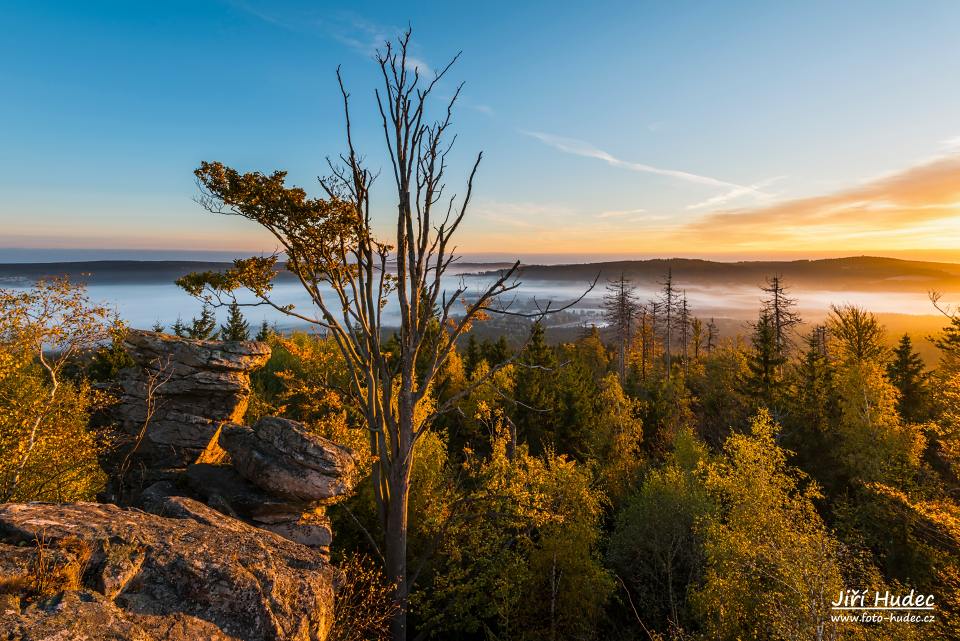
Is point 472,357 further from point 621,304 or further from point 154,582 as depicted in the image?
point 154,582

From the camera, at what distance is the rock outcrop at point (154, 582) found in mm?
A: 4711

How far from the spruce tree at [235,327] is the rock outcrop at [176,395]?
35106 mm

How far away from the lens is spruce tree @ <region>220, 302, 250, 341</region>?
175ft

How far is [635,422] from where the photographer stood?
37531 mm

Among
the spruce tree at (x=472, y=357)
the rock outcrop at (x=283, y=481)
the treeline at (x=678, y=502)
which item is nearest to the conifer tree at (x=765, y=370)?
the treeline at (x=678, y=502)

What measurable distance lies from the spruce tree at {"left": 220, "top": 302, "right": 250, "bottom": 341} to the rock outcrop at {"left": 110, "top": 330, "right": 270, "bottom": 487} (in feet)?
115

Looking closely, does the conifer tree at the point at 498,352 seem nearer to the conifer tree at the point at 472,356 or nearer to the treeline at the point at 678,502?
the treeline at the point at 678,502

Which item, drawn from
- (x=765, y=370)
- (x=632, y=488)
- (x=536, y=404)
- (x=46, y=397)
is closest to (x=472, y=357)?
(x=536, y=404)

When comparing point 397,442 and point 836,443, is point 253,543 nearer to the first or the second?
point 397,442

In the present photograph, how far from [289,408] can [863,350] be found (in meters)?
53.0

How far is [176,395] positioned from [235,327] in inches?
1539

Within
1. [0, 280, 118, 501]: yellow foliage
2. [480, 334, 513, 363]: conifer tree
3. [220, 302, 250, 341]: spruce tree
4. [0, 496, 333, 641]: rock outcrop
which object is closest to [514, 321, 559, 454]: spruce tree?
[480, 334, 513, 363]: conifer tree

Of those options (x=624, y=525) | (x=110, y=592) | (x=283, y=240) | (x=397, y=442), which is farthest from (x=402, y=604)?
(x=624, y=525)

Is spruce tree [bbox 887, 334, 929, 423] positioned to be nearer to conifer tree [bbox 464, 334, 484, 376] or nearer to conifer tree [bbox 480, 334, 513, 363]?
conifer tree [bbox 480, 334, 513, 363]
